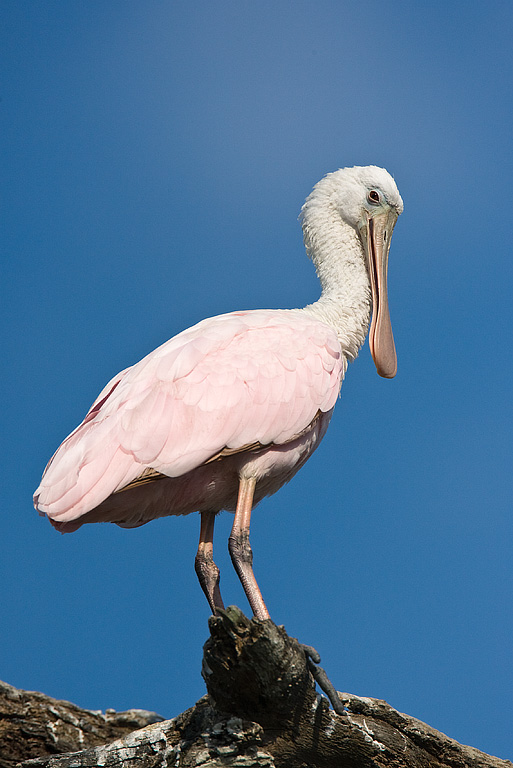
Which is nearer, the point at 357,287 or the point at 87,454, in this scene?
the point at 87,454

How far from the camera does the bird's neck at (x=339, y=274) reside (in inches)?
366

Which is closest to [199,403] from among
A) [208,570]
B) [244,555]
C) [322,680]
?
[244,555]

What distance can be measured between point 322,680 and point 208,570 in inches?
80.4

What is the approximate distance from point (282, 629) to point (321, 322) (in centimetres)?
408

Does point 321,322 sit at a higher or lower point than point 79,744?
higher

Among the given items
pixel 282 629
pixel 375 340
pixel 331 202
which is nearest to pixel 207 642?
pixel 282 629

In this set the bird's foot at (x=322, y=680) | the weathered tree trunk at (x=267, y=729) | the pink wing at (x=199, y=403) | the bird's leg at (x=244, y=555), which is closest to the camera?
the weathered tree trunk at (x=267, y=729)

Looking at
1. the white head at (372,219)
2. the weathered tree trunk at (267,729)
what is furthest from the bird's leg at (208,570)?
the white head at (372,219)

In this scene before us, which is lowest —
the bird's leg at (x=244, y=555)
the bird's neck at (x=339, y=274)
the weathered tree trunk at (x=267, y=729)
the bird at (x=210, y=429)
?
the weathered tree trunk at (x=267, y=729)

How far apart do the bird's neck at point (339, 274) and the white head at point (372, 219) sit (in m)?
0.02

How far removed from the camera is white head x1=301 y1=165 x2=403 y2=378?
9977mm

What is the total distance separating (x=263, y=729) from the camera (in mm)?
5996

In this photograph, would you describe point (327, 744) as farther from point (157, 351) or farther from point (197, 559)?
point (157, 351)

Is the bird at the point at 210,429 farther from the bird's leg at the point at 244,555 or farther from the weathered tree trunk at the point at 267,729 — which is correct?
the weathered tree trunk at the point at 267,729
